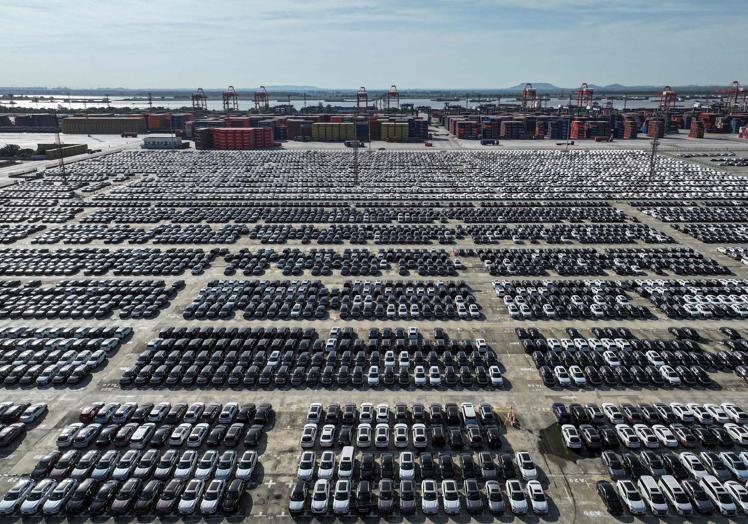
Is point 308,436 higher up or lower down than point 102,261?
lower down

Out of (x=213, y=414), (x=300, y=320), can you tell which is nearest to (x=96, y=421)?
(x=213, y=414)

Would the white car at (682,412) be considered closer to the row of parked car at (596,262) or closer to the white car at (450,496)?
the white car at (450,496)

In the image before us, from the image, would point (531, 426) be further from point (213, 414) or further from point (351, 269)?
point (351, 269)

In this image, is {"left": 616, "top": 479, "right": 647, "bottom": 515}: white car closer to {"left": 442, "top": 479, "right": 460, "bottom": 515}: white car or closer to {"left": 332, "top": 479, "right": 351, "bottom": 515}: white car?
{"left": 442, "top": 479, "right": 460, "bottom": 515}: white car

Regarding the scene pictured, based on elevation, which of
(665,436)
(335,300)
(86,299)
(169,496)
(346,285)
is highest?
(346,285)

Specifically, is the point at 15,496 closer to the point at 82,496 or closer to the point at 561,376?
the point at 82,496

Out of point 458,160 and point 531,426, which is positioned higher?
point 458,160

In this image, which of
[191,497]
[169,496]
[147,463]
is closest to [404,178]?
[147,463]

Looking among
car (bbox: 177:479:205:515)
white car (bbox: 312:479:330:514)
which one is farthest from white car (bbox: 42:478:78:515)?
white car (bbox: 312:479:330:514)
